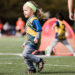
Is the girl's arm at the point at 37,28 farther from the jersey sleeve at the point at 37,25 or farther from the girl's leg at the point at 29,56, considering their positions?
the girl's leg at the point at 29,56

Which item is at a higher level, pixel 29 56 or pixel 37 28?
pixel 37 28

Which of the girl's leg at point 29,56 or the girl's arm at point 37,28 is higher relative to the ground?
the girl's arm at point 37,28

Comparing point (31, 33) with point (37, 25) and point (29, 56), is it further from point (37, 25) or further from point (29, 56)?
point (29, 56)

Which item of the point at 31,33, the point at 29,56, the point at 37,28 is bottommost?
the point at 29,56

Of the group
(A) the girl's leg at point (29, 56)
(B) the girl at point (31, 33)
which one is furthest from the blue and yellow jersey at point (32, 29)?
(A) the girl's leg at point (29, 56)

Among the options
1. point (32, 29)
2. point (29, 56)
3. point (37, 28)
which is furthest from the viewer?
point (32, 29)

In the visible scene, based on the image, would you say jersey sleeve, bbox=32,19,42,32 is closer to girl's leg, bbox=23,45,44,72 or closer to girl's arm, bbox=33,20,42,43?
girl's arm, bbox=33,20,42,43

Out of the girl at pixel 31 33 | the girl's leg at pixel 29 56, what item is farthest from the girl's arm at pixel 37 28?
the girl's leg at pixel 29 56

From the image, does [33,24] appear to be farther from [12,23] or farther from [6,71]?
[12,23]

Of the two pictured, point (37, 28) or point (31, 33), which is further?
point (31, 33)

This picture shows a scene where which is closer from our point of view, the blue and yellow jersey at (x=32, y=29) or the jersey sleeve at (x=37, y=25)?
the jersey sleeve at (x=37, y=25)

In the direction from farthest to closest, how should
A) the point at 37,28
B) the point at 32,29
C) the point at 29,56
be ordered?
the point at 32,29, the point at 29,56, the point at 37,28

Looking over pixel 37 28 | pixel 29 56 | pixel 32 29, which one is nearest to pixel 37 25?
pixel 37 28

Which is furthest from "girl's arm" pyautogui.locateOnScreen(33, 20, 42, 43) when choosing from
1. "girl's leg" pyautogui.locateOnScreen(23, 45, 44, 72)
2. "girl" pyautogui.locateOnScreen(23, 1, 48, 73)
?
"girl's leg" pyautogui.locateOnScreen(23, 45, 44, 72)
